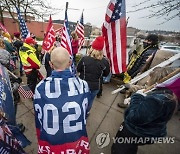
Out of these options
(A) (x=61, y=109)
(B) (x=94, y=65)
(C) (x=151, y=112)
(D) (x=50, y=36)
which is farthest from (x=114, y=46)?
(D) (x=50, y=36)

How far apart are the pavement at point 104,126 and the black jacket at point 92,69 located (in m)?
0.92

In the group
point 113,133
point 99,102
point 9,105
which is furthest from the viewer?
point 99,102

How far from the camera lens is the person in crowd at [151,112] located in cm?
178

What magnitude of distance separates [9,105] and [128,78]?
11.3 feet

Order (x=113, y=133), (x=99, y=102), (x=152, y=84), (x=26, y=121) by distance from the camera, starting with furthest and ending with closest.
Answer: (x=99, y=102)
(x=26, y=121)
(x=113, y=133)
(x=152, y=84)

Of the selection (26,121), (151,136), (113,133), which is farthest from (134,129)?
(26,121)

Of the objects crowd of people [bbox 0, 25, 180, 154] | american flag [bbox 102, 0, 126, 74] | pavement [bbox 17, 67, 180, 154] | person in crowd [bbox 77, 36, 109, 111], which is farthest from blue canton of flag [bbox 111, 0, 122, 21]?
pavement [bbox 17, 67, 180, 154]

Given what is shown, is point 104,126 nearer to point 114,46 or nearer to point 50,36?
point 114,46

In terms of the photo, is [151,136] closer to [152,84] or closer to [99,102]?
[152,84]

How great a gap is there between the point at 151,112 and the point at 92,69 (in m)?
1.62

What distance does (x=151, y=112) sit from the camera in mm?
1797

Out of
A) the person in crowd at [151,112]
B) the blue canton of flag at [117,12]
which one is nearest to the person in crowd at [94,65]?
the blue canton of flag at [117,12]

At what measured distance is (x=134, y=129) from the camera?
2016mm

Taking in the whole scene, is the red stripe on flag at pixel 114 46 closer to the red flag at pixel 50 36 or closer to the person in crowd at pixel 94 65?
the person in crowd at pixel 94 65
